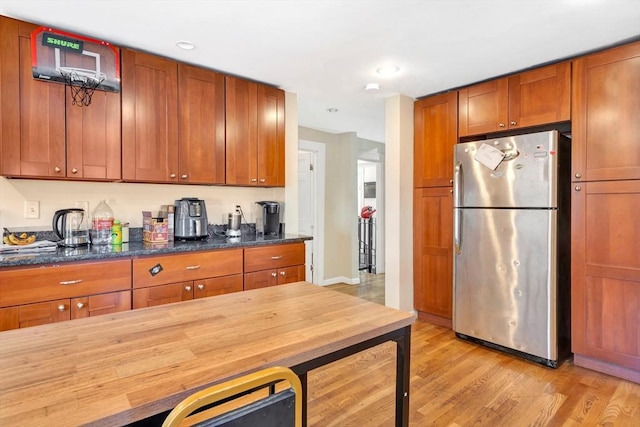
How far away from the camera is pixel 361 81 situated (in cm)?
304

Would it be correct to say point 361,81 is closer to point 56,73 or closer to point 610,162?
point 610,162

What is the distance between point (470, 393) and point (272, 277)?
1.60 m

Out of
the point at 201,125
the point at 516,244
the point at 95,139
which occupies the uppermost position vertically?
the point at 201,125

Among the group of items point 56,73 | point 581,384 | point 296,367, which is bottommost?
point 581,384

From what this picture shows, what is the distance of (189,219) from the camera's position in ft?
9.01

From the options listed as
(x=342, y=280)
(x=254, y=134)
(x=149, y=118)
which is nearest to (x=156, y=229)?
(x=149, y=118)

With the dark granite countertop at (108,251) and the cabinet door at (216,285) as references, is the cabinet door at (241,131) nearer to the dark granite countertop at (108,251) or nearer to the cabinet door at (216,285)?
the dark granite countertop at (108,251)

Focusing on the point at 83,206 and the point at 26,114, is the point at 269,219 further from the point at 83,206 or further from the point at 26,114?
the point at 26,114

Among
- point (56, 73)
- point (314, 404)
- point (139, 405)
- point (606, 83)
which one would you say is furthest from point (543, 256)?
point (56, 73)

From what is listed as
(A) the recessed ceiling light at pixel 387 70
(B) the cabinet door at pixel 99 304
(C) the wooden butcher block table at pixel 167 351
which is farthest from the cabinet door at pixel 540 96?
(B) the cabinet door at pixel 99 304

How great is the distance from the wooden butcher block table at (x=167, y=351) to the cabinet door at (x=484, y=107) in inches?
92.4

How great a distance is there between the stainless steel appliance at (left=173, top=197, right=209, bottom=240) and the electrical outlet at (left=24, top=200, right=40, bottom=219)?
34.1 inches

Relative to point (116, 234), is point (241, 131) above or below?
above

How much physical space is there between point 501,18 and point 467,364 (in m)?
2.35
